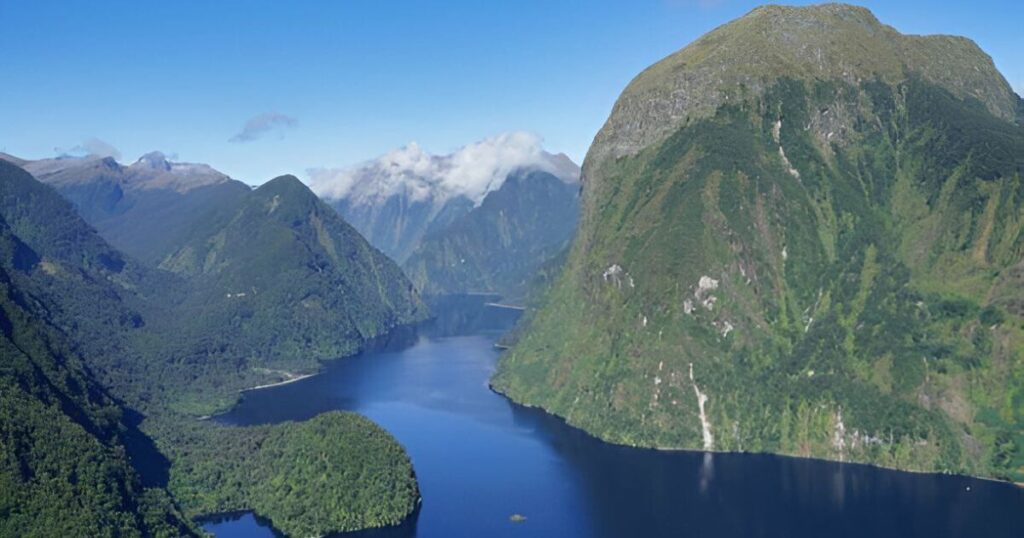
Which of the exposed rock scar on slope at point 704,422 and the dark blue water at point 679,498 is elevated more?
the exposed rock scar on slope at point 704,422

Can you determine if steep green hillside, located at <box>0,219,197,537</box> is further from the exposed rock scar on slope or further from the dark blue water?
the exposed rock scar on slope

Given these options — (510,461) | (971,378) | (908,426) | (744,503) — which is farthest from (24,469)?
(971,378)

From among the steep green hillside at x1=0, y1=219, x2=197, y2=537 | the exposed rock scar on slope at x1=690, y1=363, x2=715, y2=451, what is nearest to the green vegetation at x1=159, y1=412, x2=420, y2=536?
the steep green hillside at x1=0, y1=219, x2=197, y2=537

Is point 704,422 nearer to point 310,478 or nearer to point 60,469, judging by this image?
point 310,478

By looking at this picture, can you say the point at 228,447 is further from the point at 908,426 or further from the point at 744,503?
the point at 908,426

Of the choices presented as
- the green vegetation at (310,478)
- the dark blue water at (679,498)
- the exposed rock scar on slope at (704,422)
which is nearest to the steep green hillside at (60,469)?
the green vegetation at (310,478)

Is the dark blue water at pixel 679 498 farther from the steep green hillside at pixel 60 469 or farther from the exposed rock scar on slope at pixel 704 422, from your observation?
the steep green hillside at pixel 60 469

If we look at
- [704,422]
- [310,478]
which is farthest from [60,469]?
[704,422]

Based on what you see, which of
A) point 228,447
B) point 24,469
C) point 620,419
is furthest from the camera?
point 620,419
